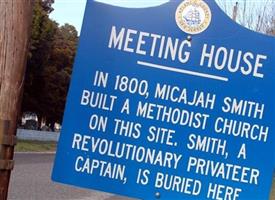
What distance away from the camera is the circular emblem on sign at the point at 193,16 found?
14.6 feet

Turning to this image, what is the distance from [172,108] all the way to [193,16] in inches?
25.3

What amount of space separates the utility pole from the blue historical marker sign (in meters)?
0.40

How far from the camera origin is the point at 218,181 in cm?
435

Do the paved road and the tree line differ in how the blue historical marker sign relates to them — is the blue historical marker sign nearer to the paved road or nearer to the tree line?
the paved road

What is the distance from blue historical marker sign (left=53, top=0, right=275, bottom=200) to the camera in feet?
14.3

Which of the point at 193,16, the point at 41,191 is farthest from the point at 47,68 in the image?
the point at 193,16

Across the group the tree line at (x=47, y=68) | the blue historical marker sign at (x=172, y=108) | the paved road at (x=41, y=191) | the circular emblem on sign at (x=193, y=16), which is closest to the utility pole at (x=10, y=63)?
the blue historical marker sign at (x=172, y=108)

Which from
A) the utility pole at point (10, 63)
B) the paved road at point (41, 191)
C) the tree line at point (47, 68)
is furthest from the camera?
the tree line at point (47, 68)

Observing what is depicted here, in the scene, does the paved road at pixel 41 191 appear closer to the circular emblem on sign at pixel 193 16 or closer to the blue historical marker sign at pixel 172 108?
the blue historical marker sign at pixel 172 108

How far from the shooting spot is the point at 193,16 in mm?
4461

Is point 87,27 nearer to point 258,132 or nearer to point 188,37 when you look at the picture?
point 188,37

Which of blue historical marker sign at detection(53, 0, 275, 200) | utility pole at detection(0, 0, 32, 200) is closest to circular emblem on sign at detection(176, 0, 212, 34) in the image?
blue historical marker sign at detection(53, 0, 275, 200)

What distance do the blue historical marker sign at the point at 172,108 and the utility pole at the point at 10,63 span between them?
40cm

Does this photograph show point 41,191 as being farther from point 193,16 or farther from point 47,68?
point 47,68
